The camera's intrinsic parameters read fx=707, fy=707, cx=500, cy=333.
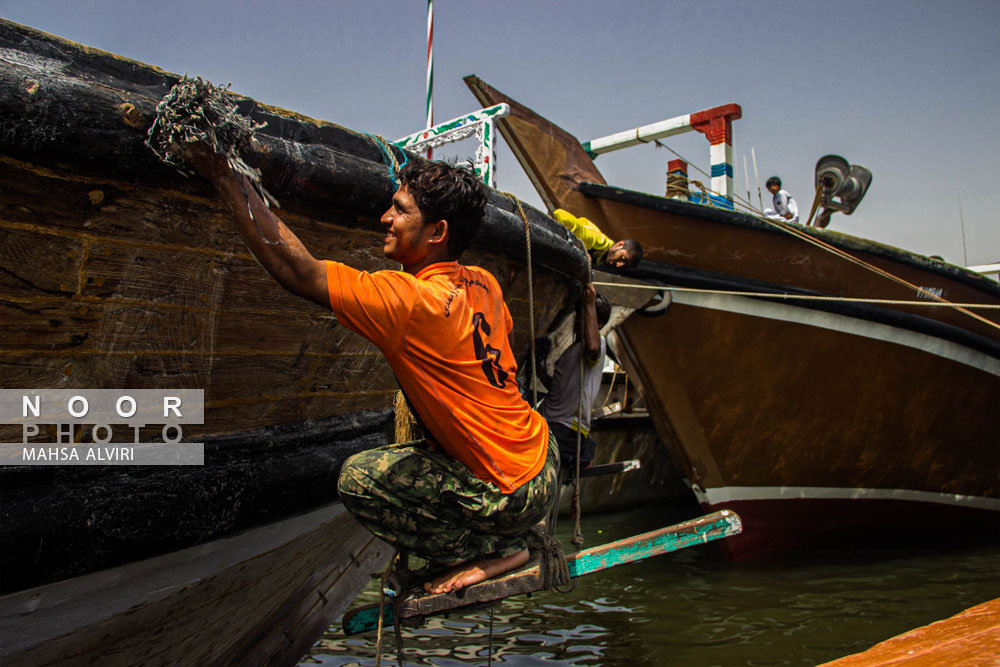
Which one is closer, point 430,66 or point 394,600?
point 394,600

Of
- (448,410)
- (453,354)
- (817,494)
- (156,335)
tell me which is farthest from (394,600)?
(817,494)

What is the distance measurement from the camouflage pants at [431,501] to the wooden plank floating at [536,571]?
12 cm

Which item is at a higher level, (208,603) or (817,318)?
(817,318)

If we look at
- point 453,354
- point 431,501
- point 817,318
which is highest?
point 817,318

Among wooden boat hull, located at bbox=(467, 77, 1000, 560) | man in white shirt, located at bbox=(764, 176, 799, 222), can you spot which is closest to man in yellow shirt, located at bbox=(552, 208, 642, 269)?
wooden boat hull, located at bbox=(467, 77, 1000, 560)

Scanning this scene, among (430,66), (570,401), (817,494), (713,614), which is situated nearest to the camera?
(570,401)

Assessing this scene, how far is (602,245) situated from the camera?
4.70 metres

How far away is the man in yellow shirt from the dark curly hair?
8.86 ft

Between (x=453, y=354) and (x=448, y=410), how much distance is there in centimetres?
14

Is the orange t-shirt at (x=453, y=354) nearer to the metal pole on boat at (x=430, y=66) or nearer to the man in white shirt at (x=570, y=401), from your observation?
the man in white shirt at (x=570, y=401)

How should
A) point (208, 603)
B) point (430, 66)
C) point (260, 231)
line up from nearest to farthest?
point (260, 231) < point (208, 603) < point (430, 66)

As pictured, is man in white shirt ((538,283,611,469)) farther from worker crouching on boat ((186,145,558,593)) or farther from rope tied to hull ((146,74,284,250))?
rope tied to hull ((146,74,284,250))

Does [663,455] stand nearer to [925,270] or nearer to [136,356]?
[925,270]

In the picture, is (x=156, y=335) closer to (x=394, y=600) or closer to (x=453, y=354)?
(x=453, y=354)
